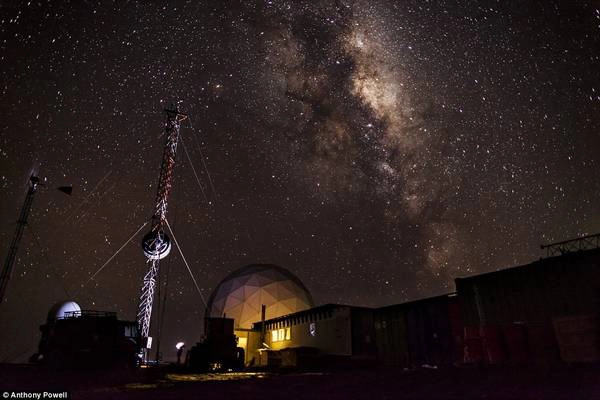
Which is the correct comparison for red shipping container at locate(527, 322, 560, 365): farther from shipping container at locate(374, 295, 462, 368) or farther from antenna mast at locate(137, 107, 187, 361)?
antenna mast at locate(137, 107, 187, 361)

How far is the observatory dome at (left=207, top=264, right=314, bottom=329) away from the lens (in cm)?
3709

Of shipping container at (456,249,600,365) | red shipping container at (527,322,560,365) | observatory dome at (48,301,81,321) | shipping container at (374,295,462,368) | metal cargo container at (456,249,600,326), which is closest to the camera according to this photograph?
red shipping container at (527,322,560,365)

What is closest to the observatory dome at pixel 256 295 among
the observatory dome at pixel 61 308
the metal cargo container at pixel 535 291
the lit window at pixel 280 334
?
the lit window at pixel 280 334

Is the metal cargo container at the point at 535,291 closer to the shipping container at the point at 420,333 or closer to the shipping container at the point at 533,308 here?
the shipping container at the point at 533,308

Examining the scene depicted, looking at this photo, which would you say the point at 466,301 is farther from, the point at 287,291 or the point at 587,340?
the point at 287,291

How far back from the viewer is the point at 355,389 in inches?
345

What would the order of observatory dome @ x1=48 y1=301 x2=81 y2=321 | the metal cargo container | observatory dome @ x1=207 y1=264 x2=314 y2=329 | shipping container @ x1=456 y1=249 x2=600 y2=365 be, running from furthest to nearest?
observatory dome @ x1=207 y1=264 x2=314 y2=329
observatory dome @ x1=48 y1=301 x2=81 y2=321
the metal cargo container
shipping container @ x1=456 y1=249 x2=600 y2=365

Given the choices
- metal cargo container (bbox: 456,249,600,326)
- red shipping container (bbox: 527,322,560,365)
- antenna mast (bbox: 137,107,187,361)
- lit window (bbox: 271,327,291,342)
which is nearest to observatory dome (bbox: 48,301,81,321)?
antenna mast (bbox: 137,107,187,361)

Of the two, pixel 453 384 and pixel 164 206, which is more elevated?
pixel 164 206

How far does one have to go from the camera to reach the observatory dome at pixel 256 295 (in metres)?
37.1

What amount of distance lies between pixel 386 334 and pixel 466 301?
23.1 feet

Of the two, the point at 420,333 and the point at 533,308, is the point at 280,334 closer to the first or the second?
the point at 420,333

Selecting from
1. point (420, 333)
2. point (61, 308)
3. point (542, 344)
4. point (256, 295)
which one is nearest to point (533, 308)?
point (542, 344)

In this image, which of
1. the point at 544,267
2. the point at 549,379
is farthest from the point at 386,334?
the point at 549,379
